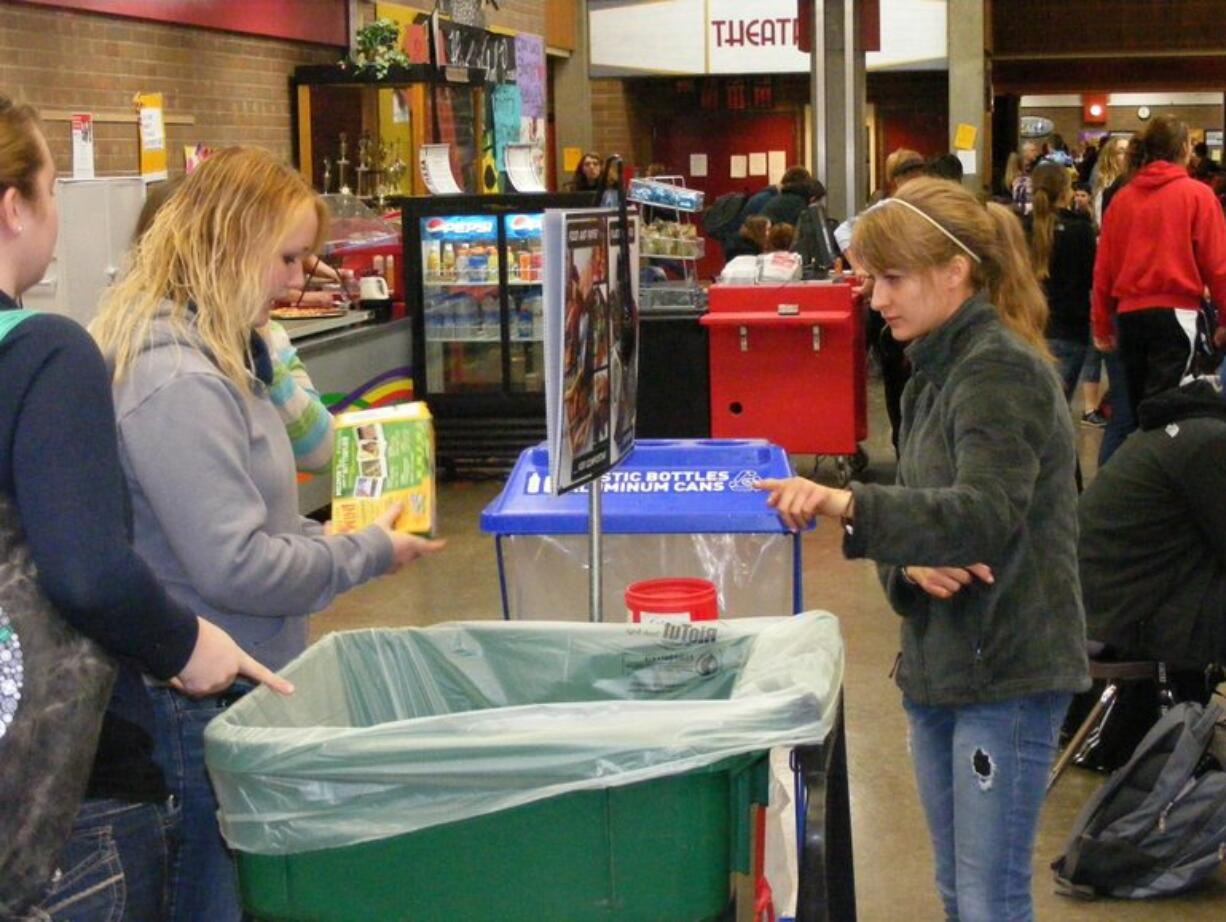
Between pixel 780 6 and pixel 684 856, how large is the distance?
57.0 ft

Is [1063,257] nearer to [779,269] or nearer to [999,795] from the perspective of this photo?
[779,269]

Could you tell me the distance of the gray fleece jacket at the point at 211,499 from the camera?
7.34ft


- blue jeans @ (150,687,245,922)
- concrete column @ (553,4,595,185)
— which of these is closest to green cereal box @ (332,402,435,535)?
blue jeans @ (150,687,245,922)

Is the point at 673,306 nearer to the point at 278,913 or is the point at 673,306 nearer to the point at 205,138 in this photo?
the point at 205,138

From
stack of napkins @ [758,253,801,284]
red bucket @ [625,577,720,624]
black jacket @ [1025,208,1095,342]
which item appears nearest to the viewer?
red bucket @ [625,577,720,624]

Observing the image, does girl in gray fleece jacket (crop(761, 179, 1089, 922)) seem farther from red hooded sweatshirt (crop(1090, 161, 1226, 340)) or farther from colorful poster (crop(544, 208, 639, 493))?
red hooded sweatshirt (crop(1090, 161, 1226, 340))

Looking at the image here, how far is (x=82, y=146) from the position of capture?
27.9 feet

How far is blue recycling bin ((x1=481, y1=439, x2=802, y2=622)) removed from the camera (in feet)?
11.2

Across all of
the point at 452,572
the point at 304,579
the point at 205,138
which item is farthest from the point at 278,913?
the point at 205,138

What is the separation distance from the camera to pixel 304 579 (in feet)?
7.70

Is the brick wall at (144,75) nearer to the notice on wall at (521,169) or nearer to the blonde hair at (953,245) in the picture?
the notice on wall at (521,169)

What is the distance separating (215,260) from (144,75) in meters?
7.40

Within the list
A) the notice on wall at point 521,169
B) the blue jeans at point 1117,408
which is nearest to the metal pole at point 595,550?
the blue jeans at point 1117,408

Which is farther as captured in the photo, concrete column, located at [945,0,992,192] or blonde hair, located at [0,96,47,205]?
concrete column, located at [945,0,992,192]
